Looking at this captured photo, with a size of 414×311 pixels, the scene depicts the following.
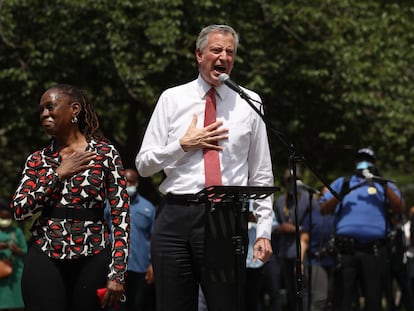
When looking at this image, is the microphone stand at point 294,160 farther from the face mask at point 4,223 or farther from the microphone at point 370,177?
the face mask at point 4,223

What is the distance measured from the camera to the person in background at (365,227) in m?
9.65

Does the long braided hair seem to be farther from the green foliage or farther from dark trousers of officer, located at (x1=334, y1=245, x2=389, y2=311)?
the green foliage

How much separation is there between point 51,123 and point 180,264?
1.10 meters

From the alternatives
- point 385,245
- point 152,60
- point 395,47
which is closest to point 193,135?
point 385,245

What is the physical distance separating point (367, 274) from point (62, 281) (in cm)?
525

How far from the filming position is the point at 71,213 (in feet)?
16.9

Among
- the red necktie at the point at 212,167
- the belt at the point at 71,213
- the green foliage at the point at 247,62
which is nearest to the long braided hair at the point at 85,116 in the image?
the belt at the point at 71,213

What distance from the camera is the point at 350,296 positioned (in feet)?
32.6

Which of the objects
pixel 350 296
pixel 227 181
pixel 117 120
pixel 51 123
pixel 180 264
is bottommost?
pixel 350 296

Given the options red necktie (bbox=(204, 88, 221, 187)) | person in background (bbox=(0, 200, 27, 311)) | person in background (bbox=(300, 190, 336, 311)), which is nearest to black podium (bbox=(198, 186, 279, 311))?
red necktie (bbox=(204, 88, 221, 187))

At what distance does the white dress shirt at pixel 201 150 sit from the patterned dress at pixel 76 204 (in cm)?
28

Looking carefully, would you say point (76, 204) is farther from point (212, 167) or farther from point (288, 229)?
point (288, 229)

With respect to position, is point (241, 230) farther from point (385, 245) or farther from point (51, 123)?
point (385, 245)

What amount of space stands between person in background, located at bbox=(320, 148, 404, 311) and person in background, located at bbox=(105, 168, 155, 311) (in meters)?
2.75
